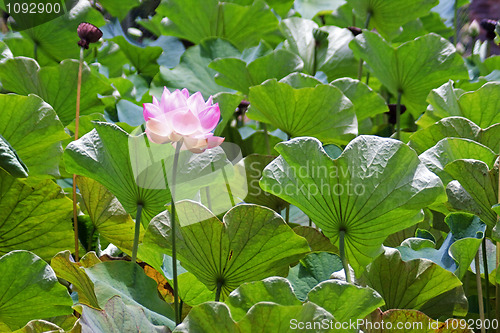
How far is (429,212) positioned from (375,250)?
7.3 inches

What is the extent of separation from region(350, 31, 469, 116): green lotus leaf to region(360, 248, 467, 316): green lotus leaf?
432 mm

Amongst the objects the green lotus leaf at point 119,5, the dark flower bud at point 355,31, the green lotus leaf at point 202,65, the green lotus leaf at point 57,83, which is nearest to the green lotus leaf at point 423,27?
the dark flower bud at point 355,31

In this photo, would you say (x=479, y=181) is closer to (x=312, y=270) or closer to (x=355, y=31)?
(x=312, y=270)

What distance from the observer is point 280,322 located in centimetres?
36

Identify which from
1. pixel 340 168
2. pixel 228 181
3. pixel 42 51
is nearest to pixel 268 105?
pixel 228 181

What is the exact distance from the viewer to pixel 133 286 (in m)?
0.47

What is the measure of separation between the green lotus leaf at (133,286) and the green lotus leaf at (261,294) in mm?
85

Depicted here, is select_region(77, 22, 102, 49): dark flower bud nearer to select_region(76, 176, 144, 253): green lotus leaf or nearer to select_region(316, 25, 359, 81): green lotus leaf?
select_region(76, 176, 144, 253): green lotus leaf

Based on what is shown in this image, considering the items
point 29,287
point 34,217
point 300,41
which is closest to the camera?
point 29,287

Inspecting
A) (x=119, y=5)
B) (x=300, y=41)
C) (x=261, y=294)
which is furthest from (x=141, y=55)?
(x=261, y=294)

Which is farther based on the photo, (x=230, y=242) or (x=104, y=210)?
(x=104, y=210)

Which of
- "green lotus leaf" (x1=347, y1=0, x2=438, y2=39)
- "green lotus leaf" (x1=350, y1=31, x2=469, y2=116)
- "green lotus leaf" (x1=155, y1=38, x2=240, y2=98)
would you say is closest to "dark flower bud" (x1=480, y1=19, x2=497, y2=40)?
"green lotus leaf" (x1=347, y1=0, x2=438, y2=39)

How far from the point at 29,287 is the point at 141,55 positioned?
0.74 meters

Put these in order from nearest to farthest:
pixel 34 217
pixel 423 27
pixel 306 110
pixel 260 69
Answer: pixel 34 217
pixel 306 110
pixel 260 69
pixel 423 27
